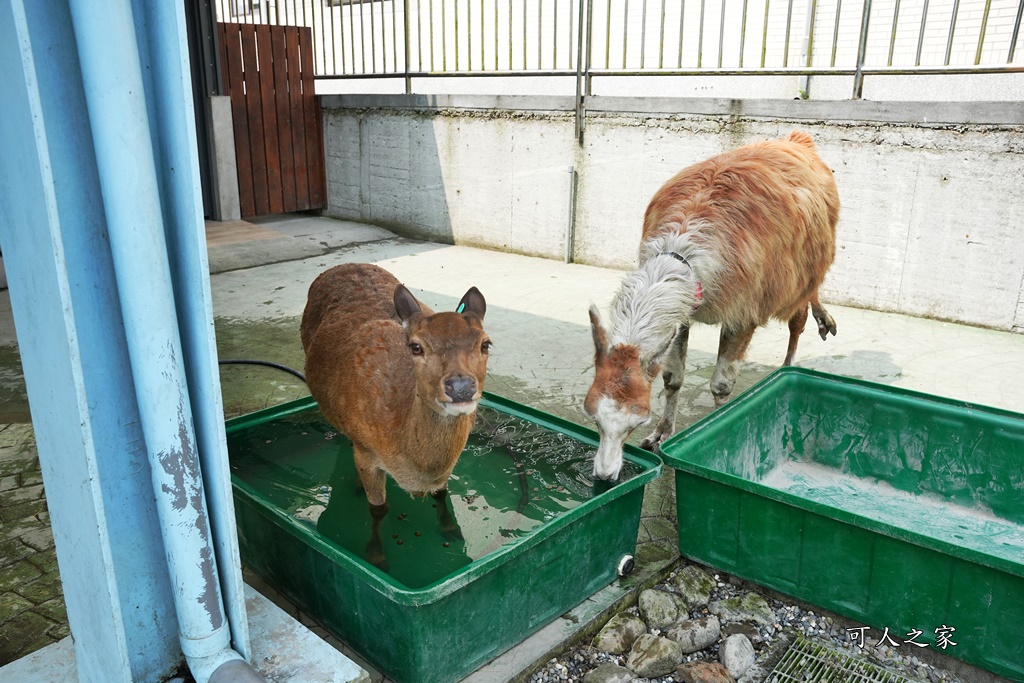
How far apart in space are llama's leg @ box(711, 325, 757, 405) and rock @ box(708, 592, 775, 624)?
5.84ft

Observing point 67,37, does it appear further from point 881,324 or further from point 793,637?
point 881,324

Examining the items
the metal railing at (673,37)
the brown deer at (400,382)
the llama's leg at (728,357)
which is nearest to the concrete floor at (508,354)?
the llama's leg at (728,357)

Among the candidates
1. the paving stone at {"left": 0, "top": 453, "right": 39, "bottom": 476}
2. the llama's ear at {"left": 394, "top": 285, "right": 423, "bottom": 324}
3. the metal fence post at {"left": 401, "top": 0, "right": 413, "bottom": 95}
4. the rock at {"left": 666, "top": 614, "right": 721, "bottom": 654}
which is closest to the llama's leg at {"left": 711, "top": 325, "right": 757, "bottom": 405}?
the rock at {"left": 666, "top": 614, "right": 721, "bottom": 654}

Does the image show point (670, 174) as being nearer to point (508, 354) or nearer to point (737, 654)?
point (508, 354)

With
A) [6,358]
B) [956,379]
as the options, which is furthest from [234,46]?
[956,379]

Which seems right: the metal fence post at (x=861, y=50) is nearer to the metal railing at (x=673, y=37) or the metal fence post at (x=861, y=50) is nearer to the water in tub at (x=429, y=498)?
the metal railing at (x=673, y=37)

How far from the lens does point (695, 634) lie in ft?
10.4

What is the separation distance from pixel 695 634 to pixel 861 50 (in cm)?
649

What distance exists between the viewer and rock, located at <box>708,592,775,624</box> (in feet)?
10.9

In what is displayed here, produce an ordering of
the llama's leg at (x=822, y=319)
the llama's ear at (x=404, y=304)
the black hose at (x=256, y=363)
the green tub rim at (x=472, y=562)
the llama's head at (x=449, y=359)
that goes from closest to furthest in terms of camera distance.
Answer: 1. the green tub rim at (x=472, y=562)
2. the llama's head at (x=449, y=359)
3. the llama's ear at (x=404, y=304)
4. the black hose at (x=256, y=363)
5. the llama's leg at (x=822, y=319)

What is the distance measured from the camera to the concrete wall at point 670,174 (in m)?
6.88

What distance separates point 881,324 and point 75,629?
696 centimetres

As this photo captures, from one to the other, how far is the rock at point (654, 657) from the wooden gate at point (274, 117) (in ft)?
33.4

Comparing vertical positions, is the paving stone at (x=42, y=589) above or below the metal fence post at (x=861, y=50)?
below
